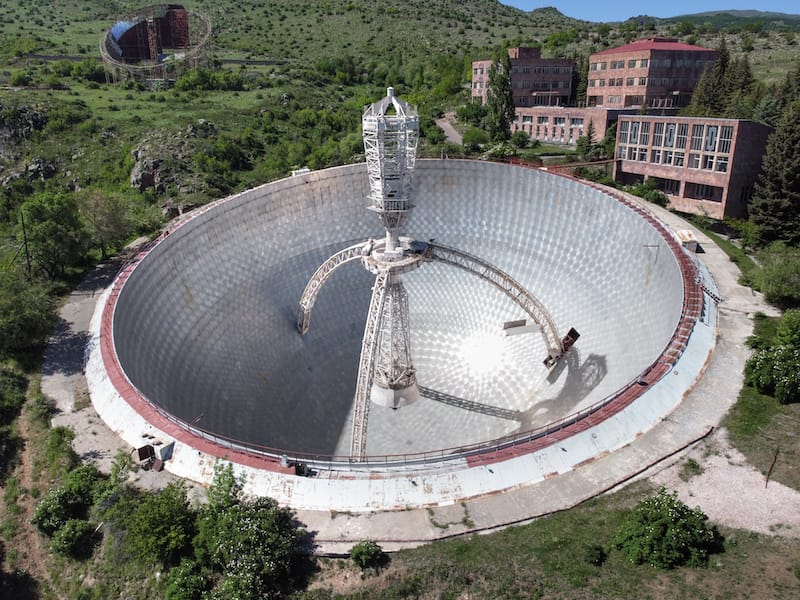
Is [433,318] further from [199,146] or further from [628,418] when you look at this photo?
[199,146]

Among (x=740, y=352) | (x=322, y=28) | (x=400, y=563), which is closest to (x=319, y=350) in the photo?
(x=400, y=563)

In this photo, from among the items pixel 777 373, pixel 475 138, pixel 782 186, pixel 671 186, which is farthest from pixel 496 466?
pixel 475 138

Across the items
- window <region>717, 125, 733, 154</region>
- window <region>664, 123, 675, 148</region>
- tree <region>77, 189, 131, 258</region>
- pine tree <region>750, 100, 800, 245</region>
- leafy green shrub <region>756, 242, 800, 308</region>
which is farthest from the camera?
window <region>664, 123, 675, 148</region>

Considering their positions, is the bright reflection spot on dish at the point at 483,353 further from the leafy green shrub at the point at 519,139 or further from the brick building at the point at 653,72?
the brick building at the point at 653,72

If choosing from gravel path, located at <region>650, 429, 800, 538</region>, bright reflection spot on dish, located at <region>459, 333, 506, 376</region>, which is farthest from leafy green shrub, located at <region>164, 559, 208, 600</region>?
bright reflection spot on dish, located at <region>459, 333, 506, 376</region>

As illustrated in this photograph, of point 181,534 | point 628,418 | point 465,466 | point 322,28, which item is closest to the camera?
point 181,534

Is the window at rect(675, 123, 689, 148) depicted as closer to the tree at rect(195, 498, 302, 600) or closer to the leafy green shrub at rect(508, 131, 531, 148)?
the leafy green shrub at rect(508, 131, 531, 148)
